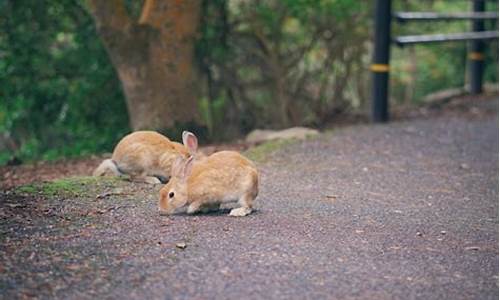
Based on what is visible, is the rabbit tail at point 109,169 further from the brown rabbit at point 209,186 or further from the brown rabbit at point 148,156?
the brown rabbit at point 209,186

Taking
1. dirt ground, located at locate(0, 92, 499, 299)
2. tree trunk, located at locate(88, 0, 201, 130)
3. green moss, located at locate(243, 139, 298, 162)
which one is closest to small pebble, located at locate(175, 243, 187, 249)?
dirt ground, located at locate(0, 92, 499, 299)

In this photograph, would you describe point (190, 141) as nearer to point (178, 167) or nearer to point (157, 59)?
point (178, 167)

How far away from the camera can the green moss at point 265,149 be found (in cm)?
949

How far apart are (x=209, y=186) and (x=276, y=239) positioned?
719mm

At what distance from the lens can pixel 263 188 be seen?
303 inches

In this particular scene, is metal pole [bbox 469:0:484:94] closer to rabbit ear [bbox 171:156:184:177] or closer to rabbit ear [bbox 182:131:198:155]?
rabbit ear [bbox 182:131:198:155]

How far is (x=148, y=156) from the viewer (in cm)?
757

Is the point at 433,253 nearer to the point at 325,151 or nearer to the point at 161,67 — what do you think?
the point at 325,151

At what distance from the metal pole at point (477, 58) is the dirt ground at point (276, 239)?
19.7 feet

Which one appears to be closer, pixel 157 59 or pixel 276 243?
pixel 276 243

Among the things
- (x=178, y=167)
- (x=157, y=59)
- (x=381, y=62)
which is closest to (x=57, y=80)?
(x=157, y=59)

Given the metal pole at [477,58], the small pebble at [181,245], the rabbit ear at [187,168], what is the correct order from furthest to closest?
the metal pole at [477,58] < the rabbit ear at [187,168] < the small pebble at [181,245]

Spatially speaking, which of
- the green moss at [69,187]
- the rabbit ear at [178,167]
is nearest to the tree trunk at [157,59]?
the green moss at [69,187]

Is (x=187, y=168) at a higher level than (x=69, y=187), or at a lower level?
higher
